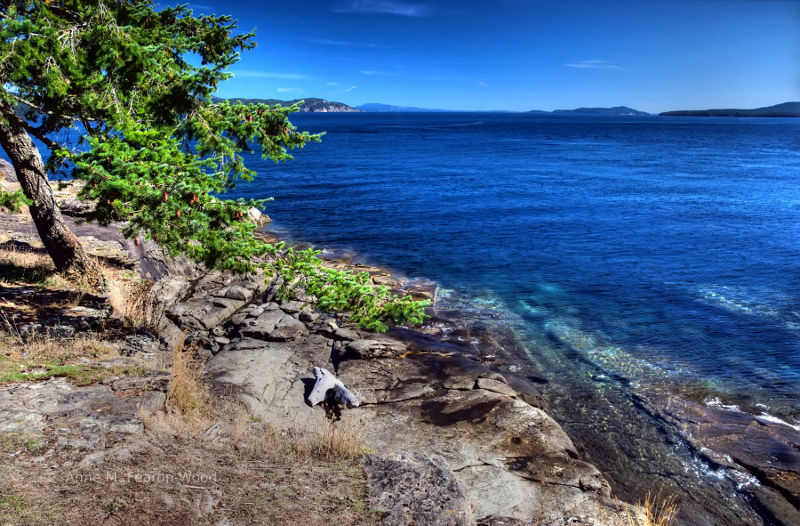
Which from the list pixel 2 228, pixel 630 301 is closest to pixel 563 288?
pixel 630 301

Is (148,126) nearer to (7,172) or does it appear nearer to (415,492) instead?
(415,492)

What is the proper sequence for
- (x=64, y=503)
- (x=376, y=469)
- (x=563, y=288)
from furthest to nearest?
(x=563, y=288) → (x=376, y=469) → (x=64, y=503)

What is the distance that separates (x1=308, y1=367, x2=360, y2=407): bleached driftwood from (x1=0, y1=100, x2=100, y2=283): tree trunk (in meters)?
8.30

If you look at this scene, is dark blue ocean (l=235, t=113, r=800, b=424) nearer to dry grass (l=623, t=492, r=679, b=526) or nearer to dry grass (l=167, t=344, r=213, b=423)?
dry grass (l=623, t=492, r=679, b=526)

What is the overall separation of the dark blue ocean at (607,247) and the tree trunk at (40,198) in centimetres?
1422

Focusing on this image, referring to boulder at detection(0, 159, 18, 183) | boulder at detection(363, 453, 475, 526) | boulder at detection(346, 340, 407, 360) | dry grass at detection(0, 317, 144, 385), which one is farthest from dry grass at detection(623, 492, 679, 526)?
boulder at detection(0, 159, 18, 183)

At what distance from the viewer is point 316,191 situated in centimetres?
4506

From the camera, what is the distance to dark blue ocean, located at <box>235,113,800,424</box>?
16.9m

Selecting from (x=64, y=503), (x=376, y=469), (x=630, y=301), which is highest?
(x=64, y=503)

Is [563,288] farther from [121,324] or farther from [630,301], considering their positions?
[121,324]

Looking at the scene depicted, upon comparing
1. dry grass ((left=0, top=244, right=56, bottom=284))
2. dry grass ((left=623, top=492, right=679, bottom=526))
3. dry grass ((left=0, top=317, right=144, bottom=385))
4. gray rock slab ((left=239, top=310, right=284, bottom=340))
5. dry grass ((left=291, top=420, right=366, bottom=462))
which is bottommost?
dry grass ((left=623, top=492, right=679, bottom=526))

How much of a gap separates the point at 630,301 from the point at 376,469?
1736 centimetres

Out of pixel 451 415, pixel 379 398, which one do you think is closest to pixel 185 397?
pixel 379 398

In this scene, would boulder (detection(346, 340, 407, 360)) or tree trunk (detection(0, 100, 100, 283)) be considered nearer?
tree trunk (detection(0, 100, 100, 283))
